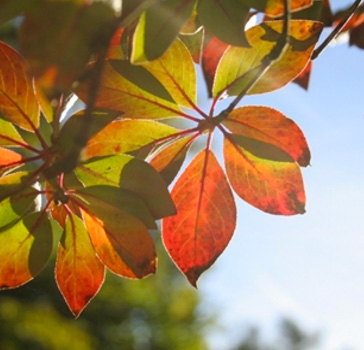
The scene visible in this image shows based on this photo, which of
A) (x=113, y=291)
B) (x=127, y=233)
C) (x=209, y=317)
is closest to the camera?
(x=127, y=233)

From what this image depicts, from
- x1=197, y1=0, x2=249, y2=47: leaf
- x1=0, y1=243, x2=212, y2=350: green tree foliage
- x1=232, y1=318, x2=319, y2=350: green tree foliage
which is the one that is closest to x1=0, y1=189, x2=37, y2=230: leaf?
x1=197, y1=0, x2=249, y2=47: leaf

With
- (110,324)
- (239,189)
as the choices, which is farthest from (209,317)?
(239,189)

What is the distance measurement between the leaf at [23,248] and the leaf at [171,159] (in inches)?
4.3

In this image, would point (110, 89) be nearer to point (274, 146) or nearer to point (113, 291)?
point (274, 146)

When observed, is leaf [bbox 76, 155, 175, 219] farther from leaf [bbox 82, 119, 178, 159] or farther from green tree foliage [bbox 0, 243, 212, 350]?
green tree foliage [bbox 0, 243, 212, 350]

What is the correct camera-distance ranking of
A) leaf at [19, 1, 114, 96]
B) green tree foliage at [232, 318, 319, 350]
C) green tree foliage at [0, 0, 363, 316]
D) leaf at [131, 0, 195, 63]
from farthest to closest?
green tree foliage at [232, 318, 319, 350]
green tree foliage at [0, 0, 363, 316]
leaf at [131, 0, 195, 63]
leaf at [19, 1, 114, 96]

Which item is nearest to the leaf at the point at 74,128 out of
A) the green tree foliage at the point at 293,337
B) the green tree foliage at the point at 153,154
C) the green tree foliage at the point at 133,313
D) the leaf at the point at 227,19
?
the green tree foliage at the point at 153,154

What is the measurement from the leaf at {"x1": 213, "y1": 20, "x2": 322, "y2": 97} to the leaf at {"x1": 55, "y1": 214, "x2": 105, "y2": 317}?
17 cm

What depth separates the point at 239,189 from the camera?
22.1 inches

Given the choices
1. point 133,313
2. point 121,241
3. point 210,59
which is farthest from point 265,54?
point 133,313

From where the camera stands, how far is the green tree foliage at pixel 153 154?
479 mm

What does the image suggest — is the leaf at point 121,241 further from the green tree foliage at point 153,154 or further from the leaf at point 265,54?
the leaf at point 265,54

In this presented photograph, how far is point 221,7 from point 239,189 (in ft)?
0.60

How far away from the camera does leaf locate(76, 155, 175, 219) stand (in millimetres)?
479
